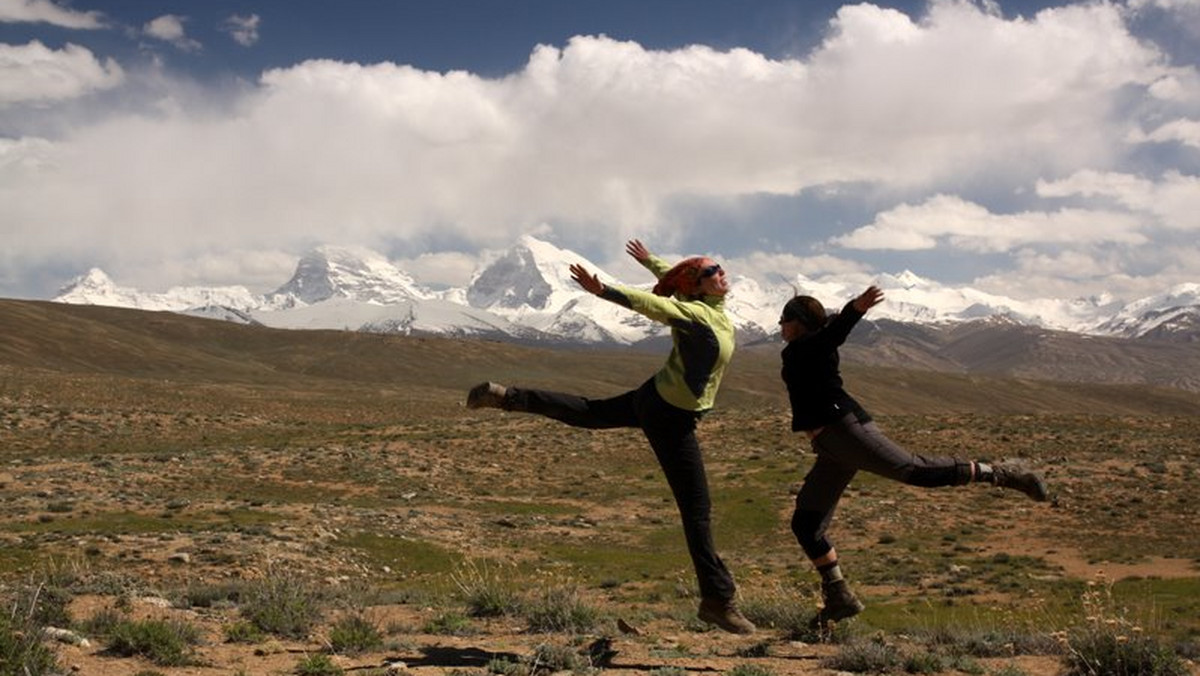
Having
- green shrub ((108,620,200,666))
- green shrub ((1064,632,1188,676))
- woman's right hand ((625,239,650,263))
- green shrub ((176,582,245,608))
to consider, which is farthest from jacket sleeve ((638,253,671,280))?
green shrub ((176,582,245,608))

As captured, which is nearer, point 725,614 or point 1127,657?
point 1127,657

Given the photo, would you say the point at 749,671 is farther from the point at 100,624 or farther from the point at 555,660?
the point at 100,624

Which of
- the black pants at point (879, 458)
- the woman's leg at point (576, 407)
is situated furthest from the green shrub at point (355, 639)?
the black pants at point (879, 458)

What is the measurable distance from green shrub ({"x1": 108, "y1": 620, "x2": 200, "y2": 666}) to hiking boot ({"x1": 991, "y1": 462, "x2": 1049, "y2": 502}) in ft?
22.7

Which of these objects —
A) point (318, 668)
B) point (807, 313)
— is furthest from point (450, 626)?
point (807, 313)

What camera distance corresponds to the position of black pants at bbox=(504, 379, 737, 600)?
7312mm

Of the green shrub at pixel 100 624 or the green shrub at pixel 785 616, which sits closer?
the green shrub at pixel 100 624

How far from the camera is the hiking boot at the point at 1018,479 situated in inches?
307

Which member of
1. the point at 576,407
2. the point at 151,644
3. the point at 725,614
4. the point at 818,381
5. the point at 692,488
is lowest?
the point at 151,644

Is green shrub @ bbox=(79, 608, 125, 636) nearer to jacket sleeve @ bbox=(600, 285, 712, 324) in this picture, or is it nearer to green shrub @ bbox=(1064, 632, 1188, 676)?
jacket sleeve @ bbox=(600, 285, 712, 324)

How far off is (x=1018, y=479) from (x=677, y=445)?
3.08 m

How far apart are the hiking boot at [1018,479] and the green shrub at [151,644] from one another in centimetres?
693

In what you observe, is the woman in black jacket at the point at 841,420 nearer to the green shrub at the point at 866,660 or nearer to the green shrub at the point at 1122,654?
the green shrub at the point at 1122,654

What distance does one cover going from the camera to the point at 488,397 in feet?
25.1
